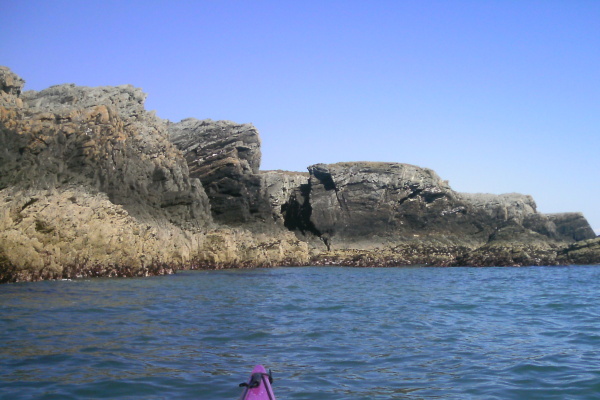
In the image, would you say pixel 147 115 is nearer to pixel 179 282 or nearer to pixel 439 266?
pixel 179 282

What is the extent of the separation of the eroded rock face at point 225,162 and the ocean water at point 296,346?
29.1 m

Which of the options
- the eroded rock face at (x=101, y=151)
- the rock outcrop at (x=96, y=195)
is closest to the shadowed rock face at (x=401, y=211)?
the rock outcrop at (x=96, y=195)

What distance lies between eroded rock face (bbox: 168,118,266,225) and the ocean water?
29128mm

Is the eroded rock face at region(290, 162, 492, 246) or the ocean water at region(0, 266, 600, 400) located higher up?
the eroded rock face at region(290, 162, 492, 246)

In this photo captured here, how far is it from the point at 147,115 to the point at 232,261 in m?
12.4

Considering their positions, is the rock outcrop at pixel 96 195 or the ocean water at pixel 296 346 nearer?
the ocean water at pixel 296 346

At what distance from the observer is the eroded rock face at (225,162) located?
158ft

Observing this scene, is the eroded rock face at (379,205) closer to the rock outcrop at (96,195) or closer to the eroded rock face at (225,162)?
the eroded rock face at (225,162)

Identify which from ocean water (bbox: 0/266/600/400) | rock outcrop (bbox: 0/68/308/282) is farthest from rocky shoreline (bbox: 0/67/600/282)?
ocean water (bbox: 0/266/600/400)

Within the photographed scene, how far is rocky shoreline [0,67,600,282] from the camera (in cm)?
2495

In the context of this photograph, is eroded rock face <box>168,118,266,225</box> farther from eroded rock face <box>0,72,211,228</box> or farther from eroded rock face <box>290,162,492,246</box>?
eroded rock face <box>290,162,492,246</box>

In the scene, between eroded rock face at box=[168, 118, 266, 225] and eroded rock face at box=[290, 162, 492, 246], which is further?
eroded rock face at box=[290, 162, 492, 246]

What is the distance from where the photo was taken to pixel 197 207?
134 ft

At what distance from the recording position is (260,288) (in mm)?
24266
